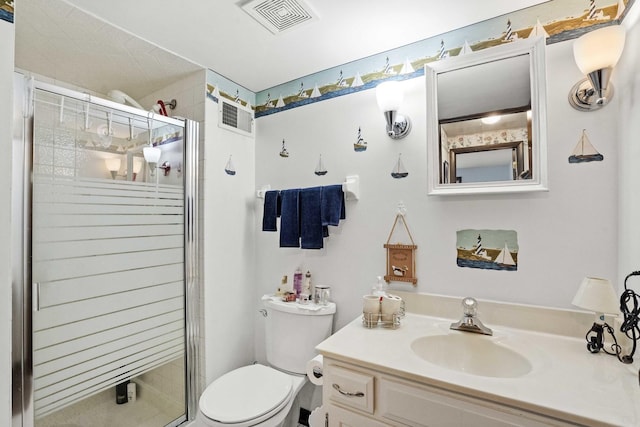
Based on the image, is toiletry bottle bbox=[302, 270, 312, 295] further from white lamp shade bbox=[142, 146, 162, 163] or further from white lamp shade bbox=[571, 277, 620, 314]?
white lamp shade bbox=[571, 277, 620, 314]

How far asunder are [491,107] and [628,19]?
18.8 inches

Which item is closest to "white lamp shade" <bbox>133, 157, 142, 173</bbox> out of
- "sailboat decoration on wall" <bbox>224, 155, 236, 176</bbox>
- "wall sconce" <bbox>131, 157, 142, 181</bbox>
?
"wall sconce" <bbox>131, 157, 142, 181</bbox>

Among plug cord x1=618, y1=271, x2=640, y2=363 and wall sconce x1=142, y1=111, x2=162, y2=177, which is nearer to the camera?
plug cord x1=618, y1=271, x2=640, y2=363

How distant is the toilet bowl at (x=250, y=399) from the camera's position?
1279mm

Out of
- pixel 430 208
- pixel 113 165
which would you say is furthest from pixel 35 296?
pixel 430 208

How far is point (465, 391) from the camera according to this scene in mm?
872


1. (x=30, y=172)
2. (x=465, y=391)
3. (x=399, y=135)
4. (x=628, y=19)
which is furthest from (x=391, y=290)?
(x=30, y=172)

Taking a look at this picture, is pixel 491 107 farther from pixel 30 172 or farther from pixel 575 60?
pixel 30 172

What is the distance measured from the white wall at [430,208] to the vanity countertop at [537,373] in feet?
0.68

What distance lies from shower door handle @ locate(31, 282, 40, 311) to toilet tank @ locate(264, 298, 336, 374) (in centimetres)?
102

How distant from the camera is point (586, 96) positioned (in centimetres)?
116

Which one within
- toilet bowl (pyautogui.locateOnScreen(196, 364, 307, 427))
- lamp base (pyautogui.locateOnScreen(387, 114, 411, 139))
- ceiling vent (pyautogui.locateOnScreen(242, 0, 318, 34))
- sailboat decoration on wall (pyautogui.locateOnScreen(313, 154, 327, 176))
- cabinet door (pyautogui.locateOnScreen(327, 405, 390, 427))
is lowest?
toilet bowl (pyautogui.locateOnScreen(196, 364, 307, 427))

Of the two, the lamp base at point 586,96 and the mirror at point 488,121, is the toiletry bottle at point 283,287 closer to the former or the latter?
the mirror at point 488,121

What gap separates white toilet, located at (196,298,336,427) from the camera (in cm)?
131
